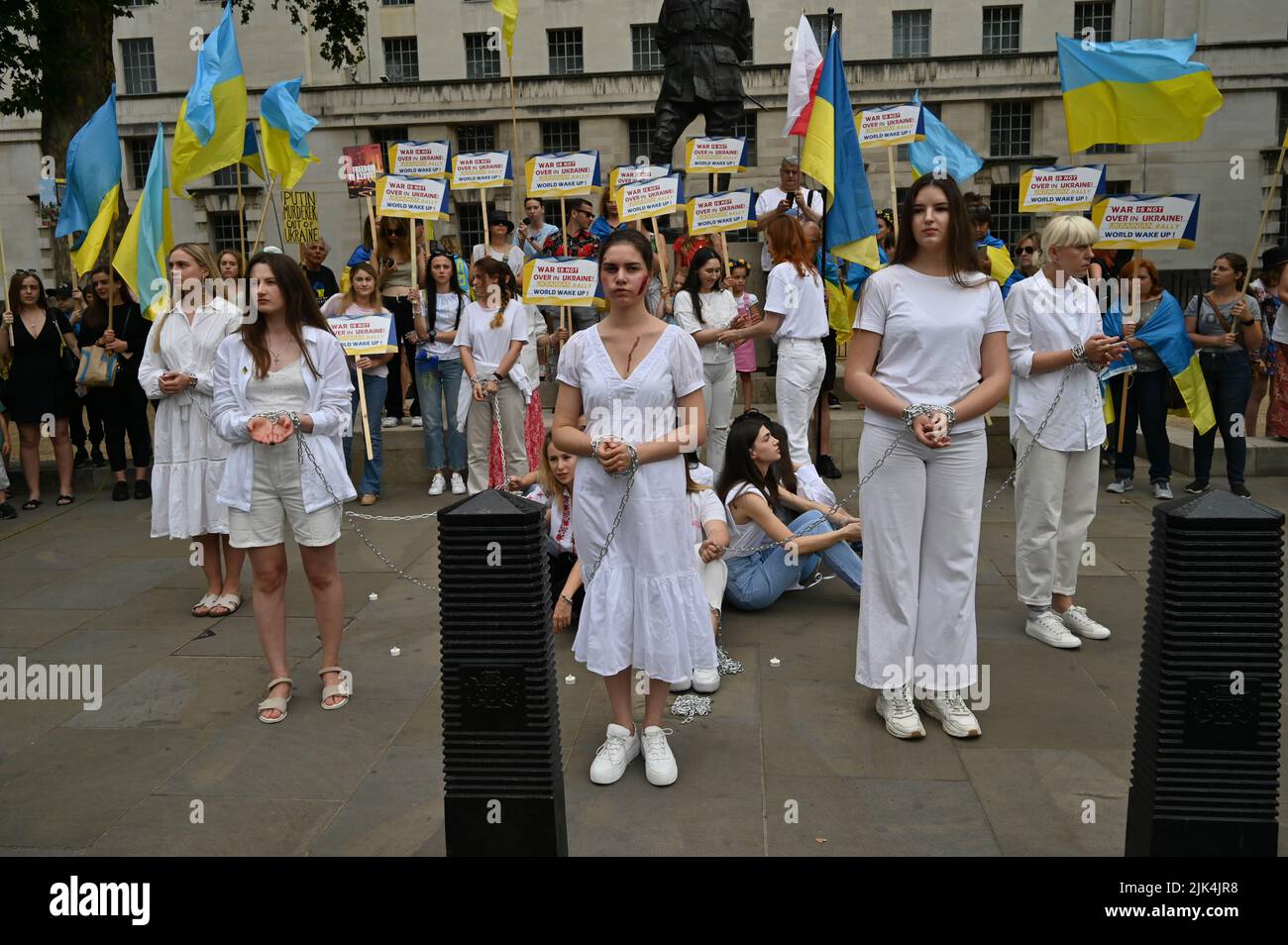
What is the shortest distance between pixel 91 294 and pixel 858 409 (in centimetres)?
735

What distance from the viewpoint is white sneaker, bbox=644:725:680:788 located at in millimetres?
4043

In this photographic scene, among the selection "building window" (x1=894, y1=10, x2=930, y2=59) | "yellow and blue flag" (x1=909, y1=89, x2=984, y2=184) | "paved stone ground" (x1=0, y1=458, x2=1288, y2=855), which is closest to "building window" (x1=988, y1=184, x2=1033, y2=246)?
"building window" (x1=894, y1=10, x2=930, y2=59)

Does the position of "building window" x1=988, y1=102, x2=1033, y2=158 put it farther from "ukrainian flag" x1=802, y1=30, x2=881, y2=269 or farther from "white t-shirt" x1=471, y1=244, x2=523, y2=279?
"ukrainian flag" x1=802, y1=30, x2=881, y2=269

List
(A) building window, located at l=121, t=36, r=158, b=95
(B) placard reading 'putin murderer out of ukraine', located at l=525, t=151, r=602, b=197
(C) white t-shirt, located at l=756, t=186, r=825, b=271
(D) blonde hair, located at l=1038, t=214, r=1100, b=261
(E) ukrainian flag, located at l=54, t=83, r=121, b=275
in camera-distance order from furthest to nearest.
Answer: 1. (A) building window, located at l=121, t=36, r=158, b=95
2. (B) placard reading 'putin murderer out of ukraine', located at l=525, t=151, r=602, b=197
3. (C) white t-shirt, located at l=756, t=186, r=825, b=271
4. (E) ukrainian flag, located at l=54, t=83, r=121, b=275
5. (D) blonde hair, located at l=1038, t=214, r=1100, b=261

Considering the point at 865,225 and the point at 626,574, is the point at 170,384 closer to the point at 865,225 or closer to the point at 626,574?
the point at 626,574

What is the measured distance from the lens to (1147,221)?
26.9 feet

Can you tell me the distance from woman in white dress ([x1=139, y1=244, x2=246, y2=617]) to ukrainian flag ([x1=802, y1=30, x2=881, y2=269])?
375 centimetres

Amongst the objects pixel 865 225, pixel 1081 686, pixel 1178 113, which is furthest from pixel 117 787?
pixel 1178 113

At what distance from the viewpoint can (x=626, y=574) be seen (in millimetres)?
4055

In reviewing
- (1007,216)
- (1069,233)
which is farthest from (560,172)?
(1007,216)

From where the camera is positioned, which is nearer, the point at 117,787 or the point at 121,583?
the point at 117,787

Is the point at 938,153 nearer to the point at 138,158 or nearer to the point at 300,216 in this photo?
the point at 300,216

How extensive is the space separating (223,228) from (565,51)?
13336mm

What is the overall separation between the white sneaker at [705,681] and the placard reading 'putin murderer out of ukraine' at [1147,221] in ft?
17.1
